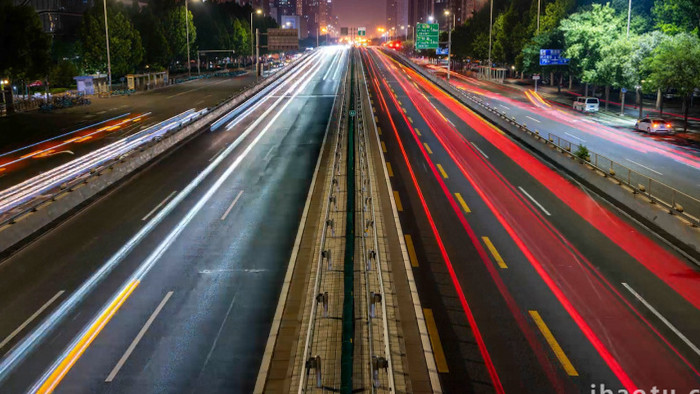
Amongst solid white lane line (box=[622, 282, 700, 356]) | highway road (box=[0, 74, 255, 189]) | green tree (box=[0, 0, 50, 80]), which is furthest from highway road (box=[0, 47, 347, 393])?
green tree (box=[0, 0, 50, 80])

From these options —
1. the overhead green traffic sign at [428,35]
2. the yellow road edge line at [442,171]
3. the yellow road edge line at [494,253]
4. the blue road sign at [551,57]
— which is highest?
the overhead green traffic sign at [428,35]

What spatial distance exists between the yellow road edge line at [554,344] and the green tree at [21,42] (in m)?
64.5

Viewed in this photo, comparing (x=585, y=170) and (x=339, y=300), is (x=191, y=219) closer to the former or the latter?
(x=339, y=300)

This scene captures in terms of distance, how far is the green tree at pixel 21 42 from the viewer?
203ft

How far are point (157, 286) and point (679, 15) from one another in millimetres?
63402

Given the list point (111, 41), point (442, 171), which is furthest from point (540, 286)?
point (111, 41)

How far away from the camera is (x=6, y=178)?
32.0 meters

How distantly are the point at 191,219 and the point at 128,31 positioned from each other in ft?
250

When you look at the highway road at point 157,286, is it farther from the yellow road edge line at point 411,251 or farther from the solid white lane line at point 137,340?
the yellow road edge line at point 411,251

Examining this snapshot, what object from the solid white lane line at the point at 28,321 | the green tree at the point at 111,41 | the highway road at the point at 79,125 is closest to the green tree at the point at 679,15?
the highway road at the point at 79,125

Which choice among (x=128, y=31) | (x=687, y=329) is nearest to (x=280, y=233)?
(x=687, y=329)

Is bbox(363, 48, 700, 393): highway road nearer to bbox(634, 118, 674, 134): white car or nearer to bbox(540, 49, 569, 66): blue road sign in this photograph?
bbox(634, 118, 674, 134): white car

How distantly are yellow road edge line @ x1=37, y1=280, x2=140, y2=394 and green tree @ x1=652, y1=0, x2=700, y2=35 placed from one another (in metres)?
60.9

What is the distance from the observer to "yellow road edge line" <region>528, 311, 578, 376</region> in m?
12.9
